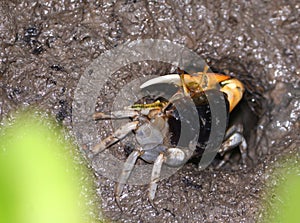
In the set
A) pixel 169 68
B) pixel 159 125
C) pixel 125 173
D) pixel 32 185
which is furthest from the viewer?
pixel 169 68

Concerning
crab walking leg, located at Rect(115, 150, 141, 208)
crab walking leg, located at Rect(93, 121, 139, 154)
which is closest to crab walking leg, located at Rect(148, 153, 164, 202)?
crab walking leg, located at Rect(115, 150, 141, 208)

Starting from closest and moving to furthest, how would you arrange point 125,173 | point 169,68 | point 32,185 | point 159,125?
point 32,185
point 125,173
point 159,125
point 169,68

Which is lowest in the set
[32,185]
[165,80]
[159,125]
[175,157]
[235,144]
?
[235,144]

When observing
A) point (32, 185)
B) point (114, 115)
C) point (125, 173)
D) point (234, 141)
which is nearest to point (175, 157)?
point (125, 173)

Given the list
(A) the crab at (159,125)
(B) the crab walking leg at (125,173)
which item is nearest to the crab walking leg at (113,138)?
(A) the crab at (159,125)

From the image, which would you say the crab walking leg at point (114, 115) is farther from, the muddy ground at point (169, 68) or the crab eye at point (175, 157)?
the crab eye at point (175, 157)

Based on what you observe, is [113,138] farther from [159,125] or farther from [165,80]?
[165,80]
